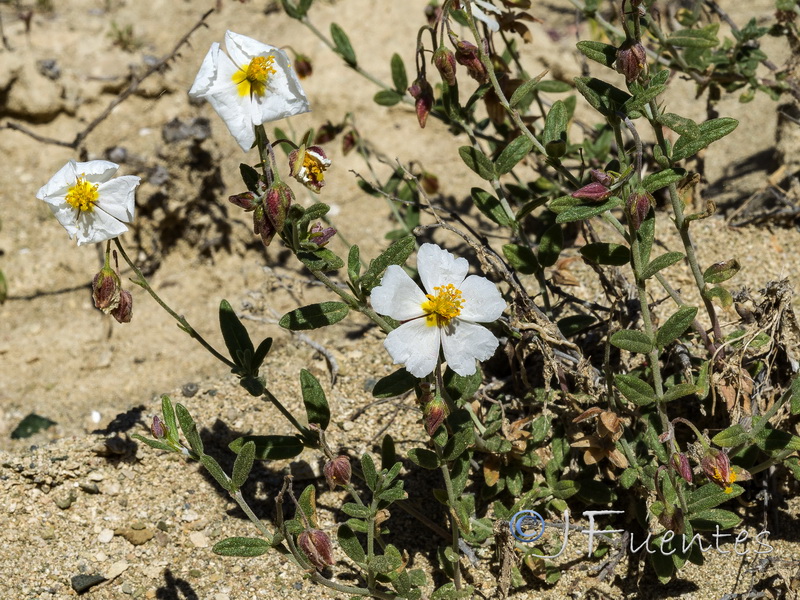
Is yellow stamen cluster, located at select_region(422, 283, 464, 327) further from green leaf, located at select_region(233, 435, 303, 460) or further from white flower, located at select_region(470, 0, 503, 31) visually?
white flower, located at select_region(470, 0, 503, 31)

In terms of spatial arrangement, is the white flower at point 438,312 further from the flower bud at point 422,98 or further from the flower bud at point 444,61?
the flower bud at point 422,98

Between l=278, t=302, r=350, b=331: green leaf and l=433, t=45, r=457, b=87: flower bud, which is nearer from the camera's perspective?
l=278, t=302, r=350, b=331: green leaf

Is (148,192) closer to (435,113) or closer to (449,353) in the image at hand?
(435,113)

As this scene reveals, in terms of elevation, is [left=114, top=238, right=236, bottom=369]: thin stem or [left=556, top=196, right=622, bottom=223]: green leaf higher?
[left=556, top=196, right=622, bottom=223]: green leaf

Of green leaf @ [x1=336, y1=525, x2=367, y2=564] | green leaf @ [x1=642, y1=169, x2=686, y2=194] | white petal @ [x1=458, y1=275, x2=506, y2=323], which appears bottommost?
green leaf @ [x1=336, y1=525, x2=367, y2=564]

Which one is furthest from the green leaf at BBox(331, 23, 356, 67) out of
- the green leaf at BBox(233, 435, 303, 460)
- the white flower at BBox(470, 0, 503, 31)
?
the green leaf at BBox(233, 435, 303, 460)
